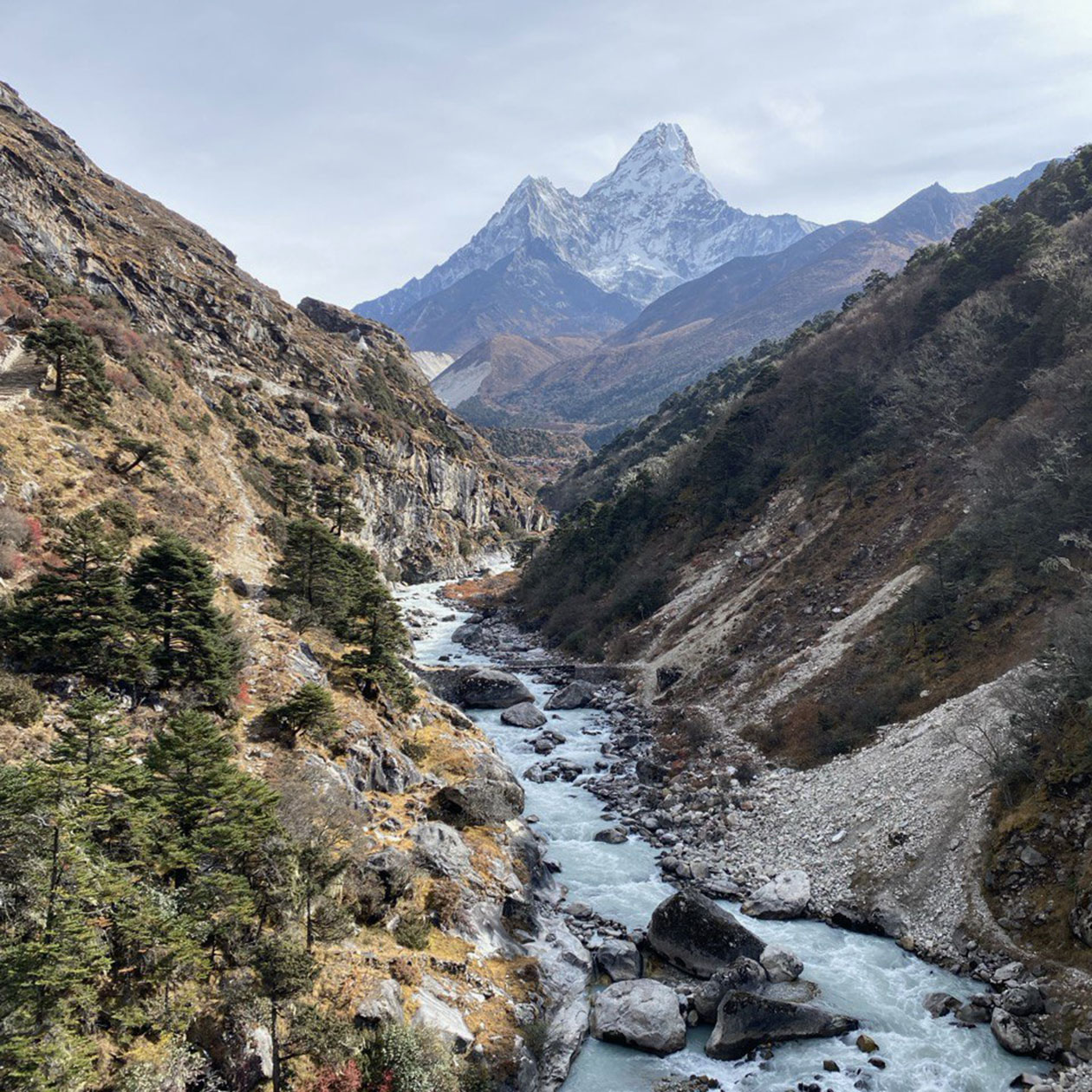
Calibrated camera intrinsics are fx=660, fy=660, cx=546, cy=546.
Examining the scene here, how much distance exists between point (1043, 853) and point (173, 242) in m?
139

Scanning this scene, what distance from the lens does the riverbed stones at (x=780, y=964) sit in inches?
952

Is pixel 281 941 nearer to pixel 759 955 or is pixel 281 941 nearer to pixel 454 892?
pixel 454 892

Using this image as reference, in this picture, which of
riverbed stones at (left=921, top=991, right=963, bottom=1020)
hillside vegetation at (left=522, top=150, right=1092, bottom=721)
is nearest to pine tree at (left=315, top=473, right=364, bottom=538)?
hillside vegetation at (left=522, top=150, right=1092, bottom=721)

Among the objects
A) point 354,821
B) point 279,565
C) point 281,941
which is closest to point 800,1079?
point 281,941

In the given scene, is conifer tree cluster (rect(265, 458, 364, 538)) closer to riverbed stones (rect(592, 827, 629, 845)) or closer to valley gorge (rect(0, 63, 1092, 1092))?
valley gorge (rect(0, 63, 1092, 1092))

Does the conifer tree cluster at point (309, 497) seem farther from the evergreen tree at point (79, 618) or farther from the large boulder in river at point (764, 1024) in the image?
the large boulder in river at point (764, 1024)

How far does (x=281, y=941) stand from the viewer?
18.4m

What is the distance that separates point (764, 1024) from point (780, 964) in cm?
311

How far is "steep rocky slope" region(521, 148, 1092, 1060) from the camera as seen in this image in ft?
85.9

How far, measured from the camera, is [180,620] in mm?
29844

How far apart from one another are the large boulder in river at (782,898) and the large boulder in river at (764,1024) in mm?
6413

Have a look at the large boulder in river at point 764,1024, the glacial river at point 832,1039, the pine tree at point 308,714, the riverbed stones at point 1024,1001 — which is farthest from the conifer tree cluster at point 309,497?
the riverbed stones at point 1024,1001

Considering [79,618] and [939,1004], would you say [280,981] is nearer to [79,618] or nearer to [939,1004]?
[79,618]

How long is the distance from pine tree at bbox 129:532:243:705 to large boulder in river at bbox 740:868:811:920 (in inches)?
1000
